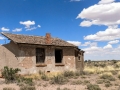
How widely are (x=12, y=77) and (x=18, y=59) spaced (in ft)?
8.56

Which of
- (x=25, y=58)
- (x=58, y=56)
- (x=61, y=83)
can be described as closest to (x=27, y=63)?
(x=25, y=58)

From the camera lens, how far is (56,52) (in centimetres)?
2236

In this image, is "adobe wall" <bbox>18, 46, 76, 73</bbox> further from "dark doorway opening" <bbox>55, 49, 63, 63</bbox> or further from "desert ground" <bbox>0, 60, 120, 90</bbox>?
"desert ground" <bbox>0, 60, 120, 90</bbox>

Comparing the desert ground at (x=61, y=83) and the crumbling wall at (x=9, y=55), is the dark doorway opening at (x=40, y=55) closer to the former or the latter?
the desert ground at (x=61, y=83)

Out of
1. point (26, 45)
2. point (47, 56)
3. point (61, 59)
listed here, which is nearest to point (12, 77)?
point (26, 45)

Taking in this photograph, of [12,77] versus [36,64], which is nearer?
[12,77]

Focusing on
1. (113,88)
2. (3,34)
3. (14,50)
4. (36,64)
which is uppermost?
(3,34)

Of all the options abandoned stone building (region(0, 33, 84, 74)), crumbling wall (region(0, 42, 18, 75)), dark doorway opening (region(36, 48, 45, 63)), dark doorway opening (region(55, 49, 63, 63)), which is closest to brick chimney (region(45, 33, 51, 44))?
abandoned stone building (region(0, 33, 84, 74))

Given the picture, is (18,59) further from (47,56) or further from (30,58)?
(47,56)

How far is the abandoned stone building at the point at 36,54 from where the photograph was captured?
18188mm

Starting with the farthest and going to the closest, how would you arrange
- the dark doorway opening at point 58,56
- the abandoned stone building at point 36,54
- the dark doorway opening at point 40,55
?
the dark doorway opening at point 58,56 → the dark doorway opening at point 40,55 → the abandoned stone building at point 36,54

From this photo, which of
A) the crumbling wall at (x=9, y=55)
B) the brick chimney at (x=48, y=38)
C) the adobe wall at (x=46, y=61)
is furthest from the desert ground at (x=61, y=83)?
the brick chimney at (x=48, y=38)

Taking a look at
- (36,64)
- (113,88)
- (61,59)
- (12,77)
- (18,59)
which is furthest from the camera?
(61,59)

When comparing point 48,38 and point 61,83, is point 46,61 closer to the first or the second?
Result: point 48,38
